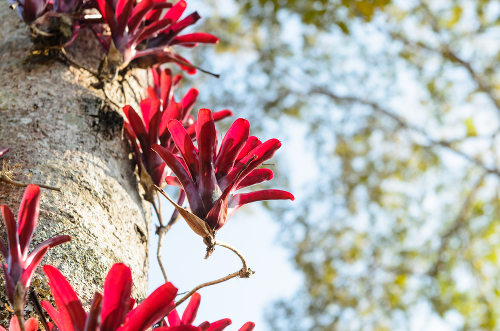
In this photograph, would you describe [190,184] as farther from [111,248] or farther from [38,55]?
[38,55]

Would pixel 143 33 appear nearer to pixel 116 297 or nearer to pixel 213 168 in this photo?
pixel 213 168

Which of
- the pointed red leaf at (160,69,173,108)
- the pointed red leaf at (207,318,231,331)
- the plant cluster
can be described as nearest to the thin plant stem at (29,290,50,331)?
the plant cluster

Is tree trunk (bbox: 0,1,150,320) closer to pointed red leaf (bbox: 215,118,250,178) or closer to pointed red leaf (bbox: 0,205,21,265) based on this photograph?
pointed red leaf (bbox: 0,205,21,265)

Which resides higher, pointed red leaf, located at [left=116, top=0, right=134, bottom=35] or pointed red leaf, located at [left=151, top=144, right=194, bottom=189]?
pointed red leaf, located at [left=116, top=0, right=134, bottom=35]

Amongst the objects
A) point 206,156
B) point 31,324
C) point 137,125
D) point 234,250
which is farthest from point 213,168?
point 31,324

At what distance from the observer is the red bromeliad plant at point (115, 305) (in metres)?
0.56

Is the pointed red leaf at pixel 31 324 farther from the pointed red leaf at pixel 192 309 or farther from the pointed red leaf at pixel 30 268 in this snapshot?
the pointed red leaf at pixel 192 309

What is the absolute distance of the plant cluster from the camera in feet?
1.90

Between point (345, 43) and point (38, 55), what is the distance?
5.50 meters

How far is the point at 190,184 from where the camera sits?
82cm

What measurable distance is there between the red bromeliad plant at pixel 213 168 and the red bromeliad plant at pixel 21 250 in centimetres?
21

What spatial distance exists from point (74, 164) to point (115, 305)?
0.42 m

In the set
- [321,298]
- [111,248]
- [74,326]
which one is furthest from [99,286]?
[321,298]

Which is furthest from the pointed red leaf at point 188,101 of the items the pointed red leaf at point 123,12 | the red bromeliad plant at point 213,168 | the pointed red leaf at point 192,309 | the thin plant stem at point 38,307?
the thin plant stem at point 38,307
